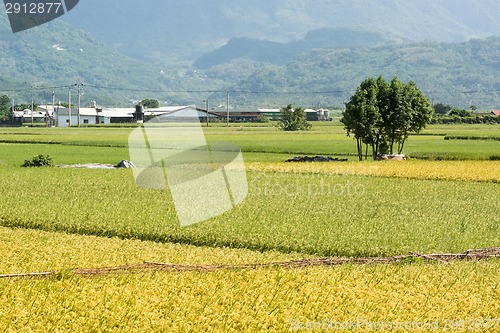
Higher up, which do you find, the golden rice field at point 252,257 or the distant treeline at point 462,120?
the distant treeline at point 462,120

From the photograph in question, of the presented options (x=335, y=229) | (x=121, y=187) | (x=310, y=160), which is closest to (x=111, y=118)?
(x=310, y=160)

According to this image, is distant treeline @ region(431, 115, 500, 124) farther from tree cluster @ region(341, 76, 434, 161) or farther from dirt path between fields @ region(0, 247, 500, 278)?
dirt path between fields @ region(0, 247, 500, 278)

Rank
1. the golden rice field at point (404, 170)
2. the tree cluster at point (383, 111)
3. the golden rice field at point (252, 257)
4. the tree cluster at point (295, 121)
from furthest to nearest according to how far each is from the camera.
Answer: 1. the tree cluster at point (295, 121)
2. the tree cluster at point (383, 111)
3. the golden rice field at point (404, 170)
4. the golden rice field at point (252, 257)

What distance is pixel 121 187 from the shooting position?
2027cm

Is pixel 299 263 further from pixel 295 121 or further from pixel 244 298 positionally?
pixel 295 121

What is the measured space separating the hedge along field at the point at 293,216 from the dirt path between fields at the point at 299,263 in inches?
25.5

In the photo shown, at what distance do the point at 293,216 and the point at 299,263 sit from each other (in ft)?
17.2

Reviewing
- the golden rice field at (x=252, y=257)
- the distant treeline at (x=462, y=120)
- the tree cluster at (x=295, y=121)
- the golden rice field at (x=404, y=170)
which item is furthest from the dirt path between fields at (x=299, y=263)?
the distant treeline at (x=462, y=120)

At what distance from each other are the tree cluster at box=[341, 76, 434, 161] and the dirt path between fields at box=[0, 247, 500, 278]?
27.0 meters

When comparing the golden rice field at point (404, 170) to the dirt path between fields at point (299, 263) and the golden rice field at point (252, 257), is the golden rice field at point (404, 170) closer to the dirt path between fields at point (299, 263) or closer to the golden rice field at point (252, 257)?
the golden rice field at point (252, 257)

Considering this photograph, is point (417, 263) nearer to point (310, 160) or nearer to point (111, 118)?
point (310, 160)

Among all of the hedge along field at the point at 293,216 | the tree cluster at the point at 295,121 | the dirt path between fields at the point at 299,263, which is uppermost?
the tree cluster at the point at 295,121

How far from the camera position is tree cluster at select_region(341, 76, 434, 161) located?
37.2 metres

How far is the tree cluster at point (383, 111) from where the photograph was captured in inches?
1463
